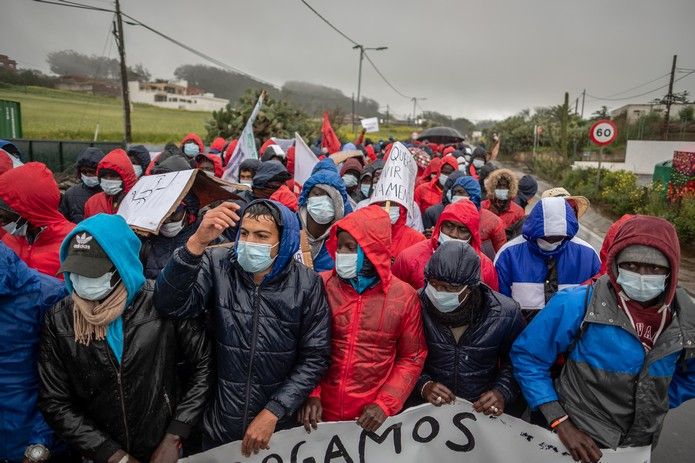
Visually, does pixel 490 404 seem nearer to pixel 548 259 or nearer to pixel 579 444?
pixel 579 444

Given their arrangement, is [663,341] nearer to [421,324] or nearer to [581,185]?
[421,324]

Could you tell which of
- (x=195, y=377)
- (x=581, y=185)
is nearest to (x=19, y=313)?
(x=195, y=377)

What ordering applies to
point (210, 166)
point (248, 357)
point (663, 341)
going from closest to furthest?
1. point (663, 341)
2. point (248, 357)
3. point (210, 166)

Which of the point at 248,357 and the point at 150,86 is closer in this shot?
the point at 248,357

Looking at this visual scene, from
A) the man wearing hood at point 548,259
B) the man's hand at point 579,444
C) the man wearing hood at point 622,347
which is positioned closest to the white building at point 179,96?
the man wearing hood at point 548,259

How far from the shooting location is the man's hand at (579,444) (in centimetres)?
212

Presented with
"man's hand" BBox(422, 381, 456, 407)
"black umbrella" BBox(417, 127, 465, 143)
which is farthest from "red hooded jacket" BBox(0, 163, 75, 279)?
"black umbrella" BBox(417, 127, 465, 143)

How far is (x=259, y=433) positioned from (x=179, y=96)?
79.2 meters

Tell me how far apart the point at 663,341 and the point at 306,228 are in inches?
98.7

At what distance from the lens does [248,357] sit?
7.07 feet

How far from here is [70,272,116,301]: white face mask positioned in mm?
1912

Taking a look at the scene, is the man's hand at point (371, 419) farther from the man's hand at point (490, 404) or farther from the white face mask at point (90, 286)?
the white face mask at point (90, 286)

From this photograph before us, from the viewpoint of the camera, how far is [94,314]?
75.8 inches

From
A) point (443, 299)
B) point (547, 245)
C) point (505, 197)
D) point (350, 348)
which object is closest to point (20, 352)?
point (350, 348)
